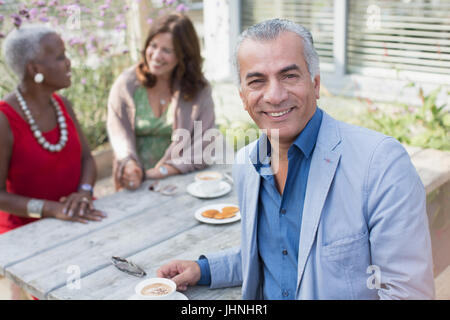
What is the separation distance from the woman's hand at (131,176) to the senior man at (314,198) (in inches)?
44.7

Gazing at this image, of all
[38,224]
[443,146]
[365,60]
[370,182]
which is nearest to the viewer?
[370,182]

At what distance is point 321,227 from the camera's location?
143cm

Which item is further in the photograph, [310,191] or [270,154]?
[270,154]

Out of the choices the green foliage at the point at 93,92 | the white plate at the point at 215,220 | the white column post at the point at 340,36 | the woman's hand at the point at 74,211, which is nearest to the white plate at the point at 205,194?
the white plate at the point at 215,220

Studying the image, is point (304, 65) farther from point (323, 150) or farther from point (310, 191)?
point (310, 191)

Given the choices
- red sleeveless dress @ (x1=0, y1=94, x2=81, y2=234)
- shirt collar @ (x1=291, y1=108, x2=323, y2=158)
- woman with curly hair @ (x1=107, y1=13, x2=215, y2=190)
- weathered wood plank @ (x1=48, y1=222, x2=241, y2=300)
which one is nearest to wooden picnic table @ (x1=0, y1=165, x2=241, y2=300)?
weathered wood plank @ (x1=48, y1=222, x2=241, y2=300)

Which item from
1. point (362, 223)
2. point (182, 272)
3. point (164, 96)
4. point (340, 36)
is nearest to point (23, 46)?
point (164, 96)

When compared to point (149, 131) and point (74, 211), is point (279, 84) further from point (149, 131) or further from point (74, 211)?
point (149, 131)

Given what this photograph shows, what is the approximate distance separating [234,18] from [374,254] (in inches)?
216

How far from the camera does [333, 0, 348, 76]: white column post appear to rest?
5527 mm

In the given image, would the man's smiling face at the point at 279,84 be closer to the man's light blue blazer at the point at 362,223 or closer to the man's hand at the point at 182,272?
the man's light blue blazer at the point at 362,223

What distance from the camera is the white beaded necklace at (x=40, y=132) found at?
270cm
